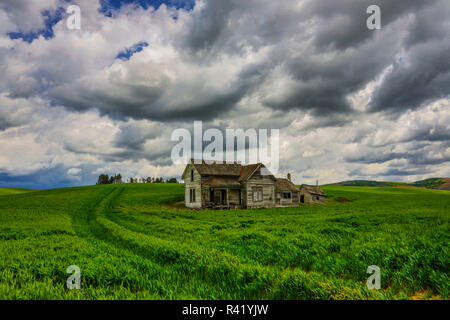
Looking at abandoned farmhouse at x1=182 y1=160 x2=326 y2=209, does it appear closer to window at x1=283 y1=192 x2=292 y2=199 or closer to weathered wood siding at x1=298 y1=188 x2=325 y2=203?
window at x1=283 y1=192 x2=292 y2=199

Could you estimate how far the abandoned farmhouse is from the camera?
37406 mm

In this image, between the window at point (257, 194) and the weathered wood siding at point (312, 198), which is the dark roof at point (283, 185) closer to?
the window at point (257, 194)

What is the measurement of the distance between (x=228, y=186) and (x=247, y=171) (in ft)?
16.6

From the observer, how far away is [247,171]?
40.7 metres

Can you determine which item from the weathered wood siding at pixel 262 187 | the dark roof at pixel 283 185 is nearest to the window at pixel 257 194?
the weathered wood siding at pixel 262 187

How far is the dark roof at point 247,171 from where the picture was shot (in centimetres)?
3934
